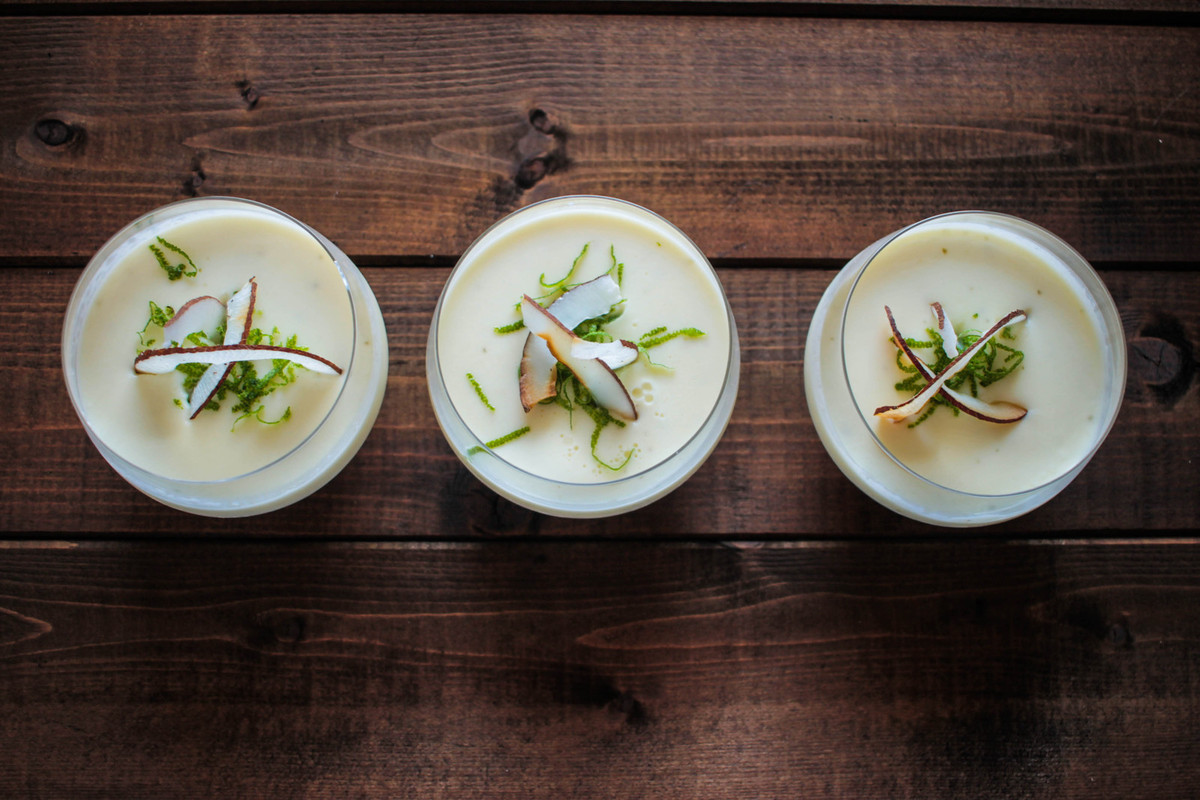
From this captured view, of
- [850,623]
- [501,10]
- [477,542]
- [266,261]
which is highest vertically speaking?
[501,10]

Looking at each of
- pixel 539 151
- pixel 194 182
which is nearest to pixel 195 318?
pixel 194 182

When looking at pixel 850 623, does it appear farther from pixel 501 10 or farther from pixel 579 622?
pixel 501 10

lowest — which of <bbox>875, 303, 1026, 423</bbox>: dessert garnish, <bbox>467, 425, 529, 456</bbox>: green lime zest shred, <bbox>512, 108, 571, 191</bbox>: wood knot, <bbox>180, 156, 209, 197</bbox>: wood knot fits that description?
<bbox>467, 425, 529, 456</bbox>: green lime zest shred

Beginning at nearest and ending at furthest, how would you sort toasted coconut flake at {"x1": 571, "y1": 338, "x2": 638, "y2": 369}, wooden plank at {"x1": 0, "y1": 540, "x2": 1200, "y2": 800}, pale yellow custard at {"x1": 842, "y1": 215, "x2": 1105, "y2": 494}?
toasted coconut flake at {"x1": 571, "y1": 338, "x2": 638, "y2": 369}
pale yellow custard at {"x1": 842, "y1": 215, "x2": 1105, "y2": 494}
wooden plank at {"x1": 0, "y1": 540, "x2": 1200, "y2": 800}

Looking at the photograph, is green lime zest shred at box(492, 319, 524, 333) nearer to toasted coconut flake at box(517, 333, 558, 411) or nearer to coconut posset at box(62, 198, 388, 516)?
toasted coconut flake at box(517, 333, 558, 411)

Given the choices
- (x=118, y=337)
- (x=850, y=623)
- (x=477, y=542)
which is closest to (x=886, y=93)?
(x=850, y=623)

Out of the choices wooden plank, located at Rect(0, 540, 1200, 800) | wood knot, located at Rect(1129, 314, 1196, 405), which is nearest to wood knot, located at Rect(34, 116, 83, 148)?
wooden plank, located at Rect(0, 540, 1200, 800)

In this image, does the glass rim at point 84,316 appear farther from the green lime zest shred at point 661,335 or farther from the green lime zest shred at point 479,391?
the green lime zest shred at point 661,335
